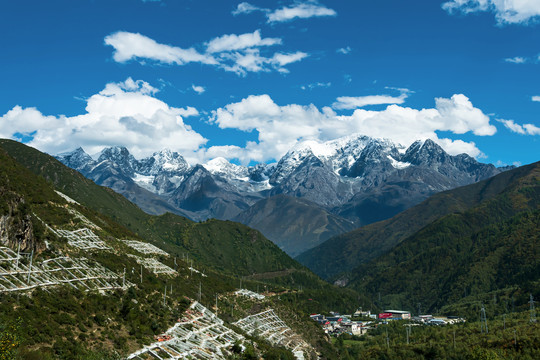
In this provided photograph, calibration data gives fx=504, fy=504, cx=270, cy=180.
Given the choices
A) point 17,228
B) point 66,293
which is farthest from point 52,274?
point 17,228

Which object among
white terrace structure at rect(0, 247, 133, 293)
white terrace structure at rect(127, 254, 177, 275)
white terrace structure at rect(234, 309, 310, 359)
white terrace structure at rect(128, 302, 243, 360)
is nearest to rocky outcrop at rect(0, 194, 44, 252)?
white terrace structure at rect(0, 247, 133, 293)

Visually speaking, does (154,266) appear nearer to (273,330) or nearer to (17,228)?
(273,330)

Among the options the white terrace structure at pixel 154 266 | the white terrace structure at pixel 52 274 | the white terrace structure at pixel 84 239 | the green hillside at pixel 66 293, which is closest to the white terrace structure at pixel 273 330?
the green hillside at pixel 66 293

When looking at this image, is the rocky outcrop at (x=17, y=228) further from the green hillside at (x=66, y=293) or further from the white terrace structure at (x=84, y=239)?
the white terrace structure at (x=84, y=239)

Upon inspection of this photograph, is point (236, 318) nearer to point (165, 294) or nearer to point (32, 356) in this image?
point (165, 294)

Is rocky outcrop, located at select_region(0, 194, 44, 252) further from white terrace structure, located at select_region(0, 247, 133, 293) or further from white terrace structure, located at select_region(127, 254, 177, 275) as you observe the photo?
white terrace structure, located at select_region(127, 254, 177, 275)

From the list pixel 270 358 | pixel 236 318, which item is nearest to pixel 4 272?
pixel 270 358
